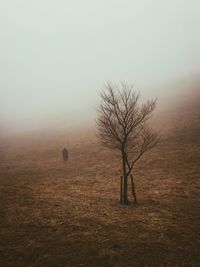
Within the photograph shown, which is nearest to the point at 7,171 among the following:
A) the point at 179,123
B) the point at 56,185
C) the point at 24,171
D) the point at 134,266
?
the point at 24,171

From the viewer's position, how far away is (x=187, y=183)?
76.8 feet

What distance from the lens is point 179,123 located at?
4531 cm

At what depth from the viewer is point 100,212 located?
18.1m

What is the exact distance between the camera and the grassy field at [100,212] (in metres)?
12.0

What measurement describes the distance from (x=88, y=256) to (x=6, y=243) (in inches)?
184

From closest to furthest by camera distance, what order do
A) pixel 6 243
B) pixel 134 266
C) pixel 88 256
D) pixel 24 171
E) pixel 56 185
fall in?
pixel 134 266
pixel 88 256
pixel 6 243
pixel 56 185
pixel 24 171

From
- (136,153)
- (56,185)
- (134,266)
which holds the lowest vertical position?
(134,266)

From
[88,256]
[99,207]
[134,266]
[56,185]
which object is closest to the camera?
[134,266]

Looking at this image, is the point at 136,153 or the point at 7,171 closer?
the point at 7,171

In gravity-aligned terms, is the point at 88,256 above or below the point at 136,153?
below

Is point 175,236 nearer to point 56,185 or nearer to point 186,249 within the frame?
point 186,249

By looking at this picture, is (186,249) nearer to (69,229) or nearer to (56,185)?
(69,229)

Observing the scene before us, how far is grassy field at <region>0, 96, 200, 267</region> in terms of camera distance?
12023 millimetres

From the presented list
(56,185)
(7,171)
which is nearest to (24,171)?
(7,171)
